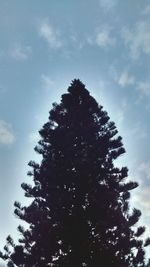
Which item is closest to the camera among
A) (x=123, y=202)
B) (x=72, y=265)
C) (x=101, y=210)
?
(x=72, y=265)

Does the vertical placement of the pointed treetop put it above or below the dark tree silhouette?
above

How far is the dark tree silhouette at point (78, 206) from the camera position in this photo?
18500mm

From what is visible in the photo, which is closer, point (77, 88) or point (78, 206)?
point (78, 206)

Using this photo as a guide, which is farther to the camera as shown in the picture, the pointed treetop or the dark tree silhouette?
the pointed treetop

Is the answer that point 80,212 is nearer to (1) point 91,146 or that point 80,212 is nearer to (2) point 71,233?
(2) point 71,233

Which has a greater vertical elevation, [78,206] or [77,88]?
[77,88]

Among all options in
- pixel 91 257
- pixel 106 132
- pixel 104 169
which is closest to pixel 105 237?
pixel 91 257

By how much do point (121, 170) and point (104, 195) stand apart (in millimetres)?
2598

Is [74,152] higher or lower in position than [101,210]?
higher

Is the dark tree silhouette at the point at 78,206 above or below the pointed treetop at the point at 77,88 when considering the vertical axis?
below

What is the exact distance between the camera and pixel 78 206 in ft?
63.6

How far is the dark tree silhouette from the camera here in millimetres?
18500

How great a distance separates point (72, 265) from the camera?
18.0m

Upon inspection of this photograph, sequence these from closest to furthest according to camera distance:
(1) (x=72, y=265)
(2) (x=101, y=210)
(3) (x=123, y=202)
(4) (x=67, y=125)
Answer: (1) (x=72, y=265) → (2) (x=101, y=210) → (3) (x=123, y=202) → (4) (x=67, y=125)
